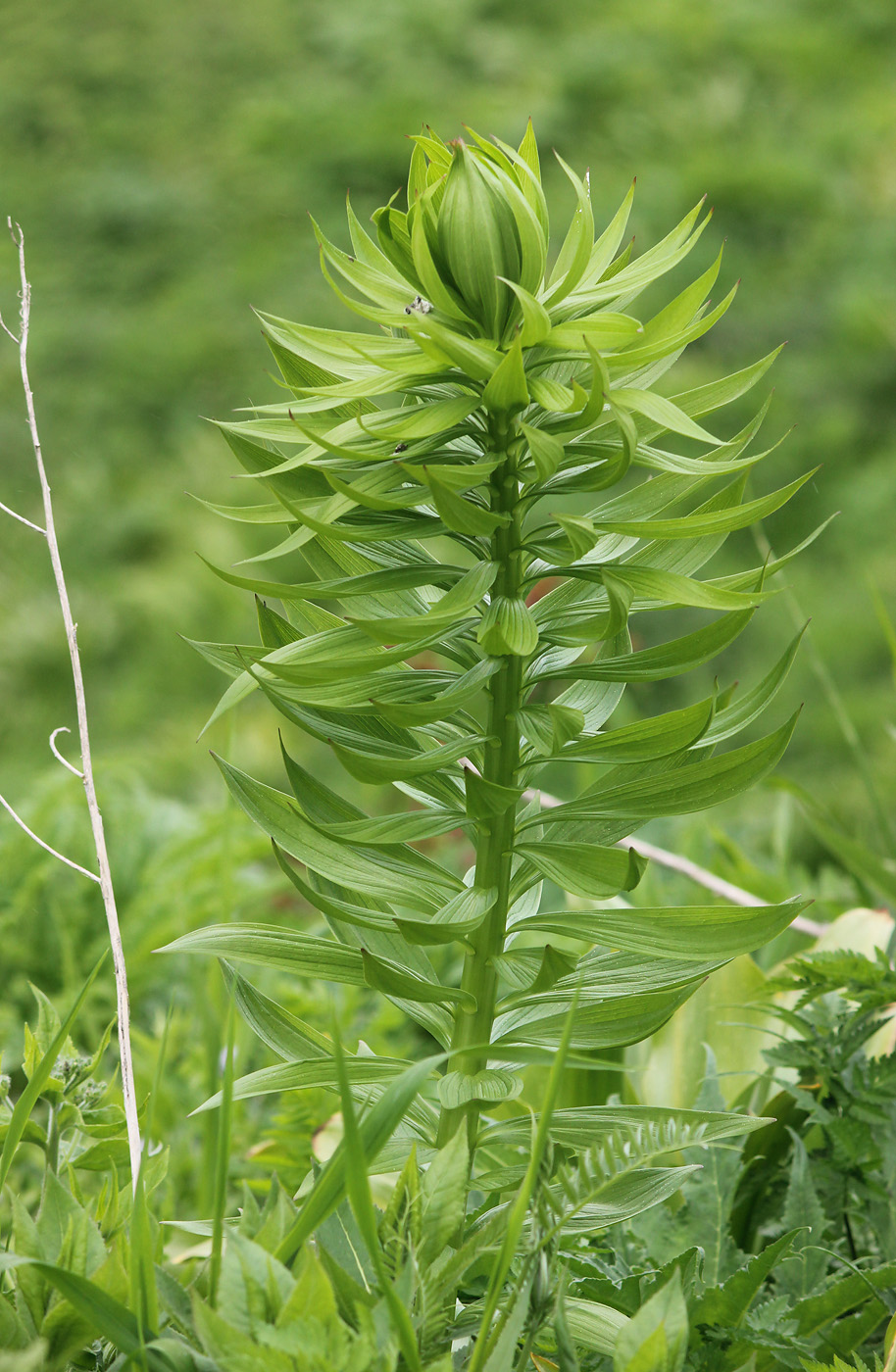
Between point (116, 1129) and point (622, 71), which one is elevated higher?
point (622, 71)

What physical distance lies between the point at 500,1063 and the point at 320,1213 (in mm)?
208

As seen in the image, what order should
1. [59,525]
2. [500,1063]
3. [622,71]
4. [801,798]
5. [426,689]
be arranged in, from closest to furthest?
[426,689], [500,1063], [801,798], [59,525], [622,71]

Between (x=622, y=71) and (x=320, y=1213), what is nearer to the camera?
(x=320, y=1213)

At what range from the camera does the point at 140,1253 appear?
44 centimetres

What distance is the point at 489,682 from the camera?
57cm

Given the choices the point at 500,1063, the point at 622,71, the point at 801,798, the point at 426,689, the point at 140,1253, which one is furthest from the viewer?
the point at 622,71

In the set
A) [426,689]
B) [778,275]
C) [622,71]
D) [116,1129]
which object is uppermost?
[622,71]

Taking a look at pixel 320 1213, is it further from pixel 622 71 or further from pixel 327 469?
pixel 622 71

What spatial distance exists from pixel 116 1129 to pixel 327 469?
0.35 meters

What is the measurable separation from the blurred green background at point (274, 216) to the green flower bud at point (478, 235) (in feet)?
7.95

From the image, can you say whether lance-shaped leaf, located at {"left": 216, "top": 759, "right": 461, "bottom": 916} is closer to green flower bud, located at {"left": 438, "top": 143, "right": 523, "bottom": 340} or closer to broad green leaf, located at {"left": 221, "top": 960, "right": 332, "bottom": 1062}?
broad green leaf, located at {"left": 221, "top": 960, "right": 332, "bottom": 1062}

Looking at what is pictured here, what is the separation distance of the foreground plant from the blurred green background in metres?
2.32

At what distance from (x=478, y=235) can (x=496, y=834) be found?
0.26 meters

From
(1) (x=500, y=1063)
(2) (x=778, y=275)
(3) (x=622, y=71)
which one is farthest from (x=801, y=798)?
(3) (x=622, y=71)
